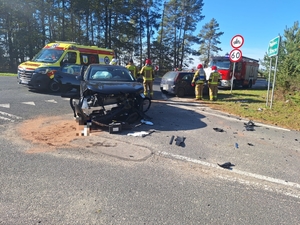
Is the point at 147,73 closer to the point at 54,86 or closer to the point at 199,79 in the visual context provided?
the point at 199,79

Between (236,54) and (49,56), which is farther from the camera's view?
(49,56)

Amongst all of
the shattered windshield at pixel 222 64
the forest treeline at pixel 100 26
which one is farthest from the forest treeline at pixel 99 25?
the shattered windshield at pixel 222 64

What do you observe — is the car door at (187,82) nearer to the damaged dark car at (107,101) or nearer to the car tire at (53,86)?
the damaged dark car at (107,101)

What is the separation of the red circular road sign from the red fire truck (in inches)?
254

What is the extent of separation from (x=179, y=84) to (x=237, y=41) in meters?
3.59

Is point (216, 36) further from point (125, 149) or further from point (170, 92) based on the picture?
point (125, 149)

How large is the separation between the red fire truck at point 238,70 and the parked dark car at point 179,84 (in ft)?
19.5

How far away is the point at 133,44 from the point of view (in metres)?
40.7

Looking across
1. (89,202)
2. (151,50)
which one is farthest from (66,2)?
(89,202)

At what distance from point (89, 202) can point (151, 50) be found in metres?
43.8

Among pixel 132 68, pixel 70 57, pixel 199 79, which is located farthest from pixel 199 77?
pixel 70 57

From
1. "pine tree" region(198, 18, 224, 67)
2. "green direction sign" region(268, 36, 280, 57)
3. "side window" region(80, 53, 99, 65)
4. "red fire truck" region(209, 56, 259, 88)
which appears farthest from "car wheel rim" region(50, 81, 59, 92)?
"pine tree" region(198, 18, 224, 67)

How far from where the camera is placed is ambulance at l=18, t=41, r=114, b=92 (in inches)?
430

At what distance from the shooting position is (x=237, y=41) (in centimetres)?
1117
